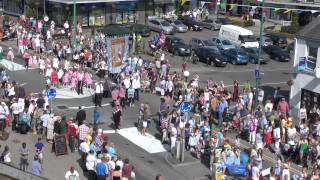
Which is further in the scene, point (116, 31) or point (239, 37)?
point (116, 31)

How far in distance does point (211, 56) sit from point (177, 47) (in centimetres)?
362

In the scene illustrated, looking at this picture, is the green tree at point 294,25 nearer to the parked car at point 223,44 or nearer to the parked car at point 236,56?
the parked car at point 223,44

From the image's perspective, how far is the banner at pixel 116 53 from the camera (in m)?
34.6

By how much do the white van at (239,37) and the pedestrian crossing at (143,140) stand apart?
25004 millimetres

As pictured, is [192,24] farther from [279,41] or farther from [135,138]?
[135,138]

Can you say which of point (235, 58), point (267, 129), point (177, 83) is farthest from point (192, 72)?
point (267, 129)

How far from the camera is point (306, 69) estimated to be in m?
32.7

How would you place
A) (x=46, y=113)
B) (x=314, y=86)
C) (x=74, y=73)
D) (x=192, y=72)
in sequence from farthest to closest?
(x=192, y=72) < (x=74, y=73) < (x=314, y=86) < (x=46, y=113)

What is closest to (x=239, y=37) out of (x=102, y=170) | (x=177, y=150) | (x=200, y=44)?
(x=200, y=44)

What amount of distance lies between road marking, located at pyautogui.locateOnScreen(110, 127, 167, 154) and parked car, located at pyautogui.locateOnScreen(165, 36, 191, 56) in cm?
1962


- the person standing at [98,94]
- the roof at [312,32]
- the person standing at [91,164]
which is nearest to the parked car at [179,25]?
the roof at [312,32]

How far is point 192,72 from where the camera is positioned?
42.9m

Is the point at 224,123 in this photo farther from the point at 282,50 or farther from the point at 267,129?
the point at 282,50

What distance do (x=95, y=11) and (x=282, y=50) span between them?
19864 mm
